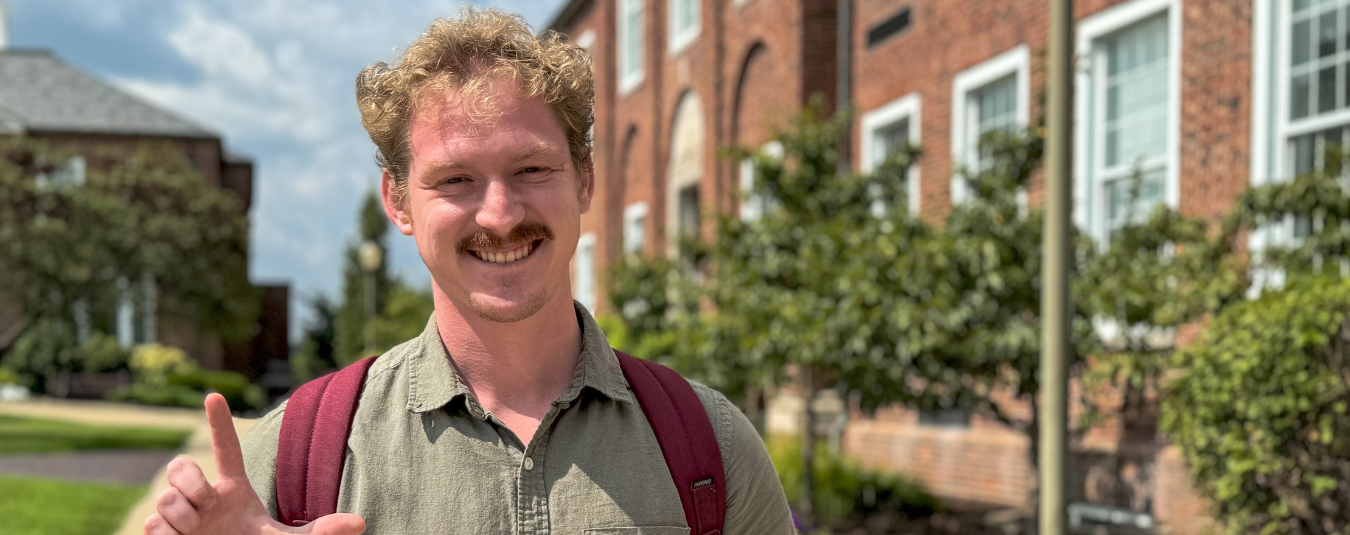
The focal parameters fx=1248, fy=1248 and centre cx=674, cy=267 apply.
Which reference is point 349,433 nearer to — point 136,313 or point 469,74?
point 469,74

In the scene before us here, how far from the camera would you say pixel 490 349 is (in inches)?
74.4

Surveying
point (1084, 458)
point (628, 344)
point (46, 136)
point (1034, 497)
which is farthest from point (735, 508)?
point (46, 136)

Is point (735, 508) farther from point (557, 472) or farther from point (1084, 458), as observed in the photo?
point (1084, 458)

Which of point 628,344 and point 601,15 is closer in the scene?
point 628,344

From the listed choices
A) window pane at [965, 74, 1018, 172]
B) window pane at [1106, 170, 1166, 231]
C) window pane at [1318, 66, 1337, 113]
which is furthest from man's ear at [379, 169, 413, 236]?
window pane at [965, 74, 1018, 172]

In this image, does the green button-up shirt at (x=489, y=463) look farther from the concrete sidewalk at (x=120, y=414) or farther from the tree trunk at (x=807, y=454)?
the concrete sidewalk at (x=120, y=414)

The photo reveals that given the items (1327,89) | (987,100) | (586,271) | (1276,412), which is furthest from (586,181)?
(586,271)

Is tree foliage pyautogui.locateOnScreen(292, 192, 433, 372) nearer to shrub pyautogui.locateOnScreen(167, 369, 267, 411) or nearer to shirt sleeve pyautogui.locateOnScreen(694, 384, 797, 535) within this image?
shrub pyautogui.locateOnScreen(167, 369, 267, 411)

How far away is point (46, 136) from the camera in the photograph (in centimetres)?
3853

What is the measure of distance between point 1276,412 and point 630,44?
19.4 m

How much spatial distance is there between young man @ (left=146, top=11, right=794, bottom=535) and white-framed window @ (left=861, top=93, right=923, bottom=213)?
11.5 meters

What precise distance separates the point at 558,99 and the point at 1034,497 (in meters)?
8.17

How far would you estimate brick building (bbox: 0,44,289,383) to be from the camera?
37.4 meters

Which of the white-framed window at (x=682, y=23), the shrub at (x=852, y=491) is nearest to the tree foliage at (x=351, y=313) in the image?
the white-framed window at (x=682, y=23)
